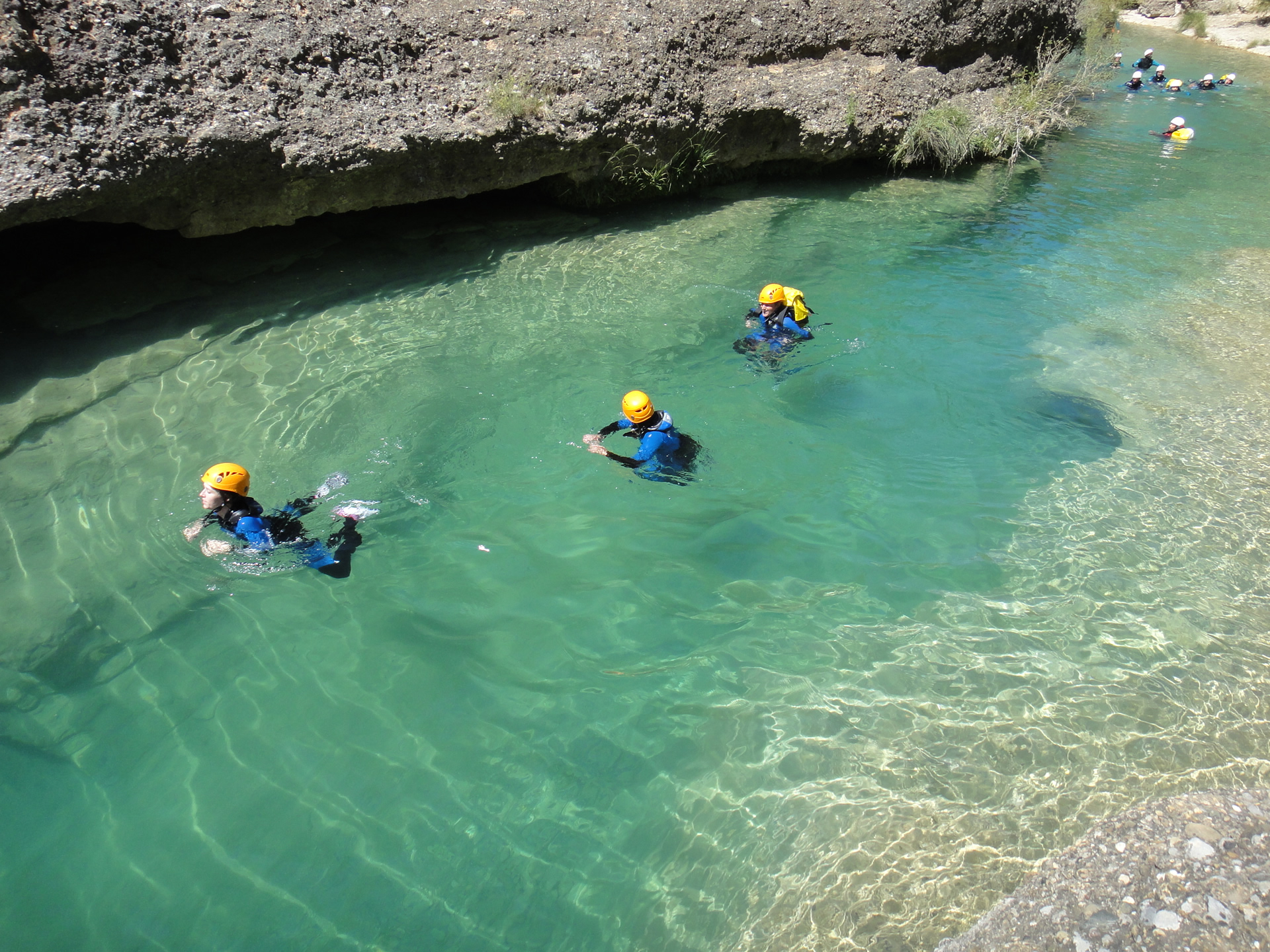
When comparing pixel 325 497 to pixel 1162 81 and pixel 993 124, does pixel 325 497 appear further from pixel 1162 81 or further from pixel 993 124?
pixel 1162 81

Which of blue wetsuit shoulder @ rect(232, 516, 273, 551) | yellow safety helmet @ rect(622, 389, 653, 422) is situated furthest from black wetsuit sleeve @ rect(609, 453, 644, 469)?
blue wetsuit shoulder @ rect(232, 516, 273, 551)

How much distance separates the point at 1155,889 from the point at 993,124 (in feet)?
38.2

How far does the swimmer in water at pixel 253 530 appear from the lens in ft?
15.5

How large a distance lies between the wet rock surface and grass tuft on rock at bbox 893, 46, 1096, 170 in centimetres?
1002

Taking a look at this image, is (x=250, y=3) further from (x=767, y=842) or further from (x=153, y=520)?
(x=767, y=842)

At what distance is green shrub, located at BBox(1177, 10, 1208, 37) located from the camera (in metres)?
24.9

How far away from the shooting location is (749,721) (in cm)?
406

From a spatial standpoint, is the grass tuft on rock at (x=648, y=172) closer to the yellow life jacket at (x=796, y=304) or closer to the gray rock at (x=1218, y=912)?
the yellow life jacket at (x=796, y=304)

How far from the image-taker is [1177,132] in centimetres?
1381

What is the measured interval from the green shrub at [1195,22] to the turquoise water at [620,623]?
965 inches

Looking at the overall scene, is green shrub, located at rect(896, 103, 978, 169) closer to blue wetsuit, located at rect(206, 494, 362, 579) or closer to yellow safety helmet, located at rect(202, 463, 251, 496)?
blue wetsuit, located at rect(206, 494, 362, 579)

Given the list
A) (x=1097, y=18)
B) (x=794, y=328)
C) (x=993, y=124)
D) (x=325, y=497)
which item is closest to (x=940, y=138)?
(x=993, y=124)

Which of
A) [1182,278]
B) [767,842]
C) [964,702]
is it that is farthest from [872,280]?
[767,842]

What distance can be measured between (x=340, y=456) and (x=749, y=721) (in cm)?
375
